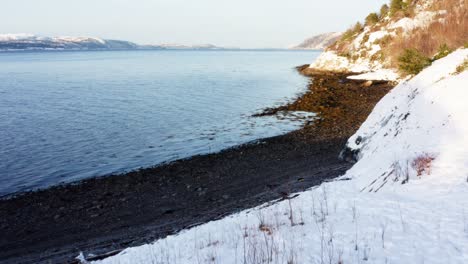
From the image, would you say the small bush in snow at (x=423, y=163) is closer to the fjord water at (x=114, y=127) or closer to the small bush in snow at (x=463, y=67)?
the small bush in snow at (x=463, y=67)

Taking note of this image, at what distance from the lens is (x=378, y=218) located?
771 centimetres

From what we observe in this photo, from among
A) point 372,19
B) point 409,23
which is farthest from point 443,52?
point 372,19

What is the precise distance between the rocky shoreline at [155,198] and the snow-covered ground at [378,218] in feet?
8.41

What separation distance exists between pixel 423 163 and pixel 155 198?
12.0 metres

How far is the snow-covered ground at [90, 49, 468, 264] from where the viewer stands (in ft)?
20.9

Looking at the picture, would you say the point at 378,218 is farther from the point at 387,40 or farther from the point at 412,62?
the point at 387,40

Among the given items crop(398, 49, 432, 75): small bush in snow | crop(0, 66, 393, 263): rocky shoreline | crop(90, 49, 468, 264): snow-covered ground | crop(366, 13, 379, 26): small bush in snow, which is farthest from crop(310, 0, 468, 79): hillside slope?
crop(90, 49, 468, 264): snow-covered ground

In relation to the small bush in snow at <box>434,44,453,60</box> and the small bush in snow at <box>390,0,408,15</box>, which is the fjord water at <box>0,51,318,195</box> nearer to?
the small bush in snow at <box>434,44,453,60</box>

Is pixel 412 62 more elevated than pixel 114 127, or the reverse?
pixel 412 62

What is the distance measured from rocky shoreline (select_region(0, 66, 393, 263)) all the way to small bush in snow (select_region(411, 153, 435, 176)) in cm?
406

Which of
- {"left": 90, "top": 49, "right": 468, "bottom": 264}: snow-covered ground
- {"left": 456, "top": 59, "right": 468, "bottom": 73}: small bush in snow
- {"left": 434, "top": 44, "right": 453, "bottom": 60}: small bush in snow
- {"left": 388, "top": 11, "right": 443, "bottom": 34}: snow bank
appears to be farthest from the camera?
{"left": 388, "top": 11, "right": 443, "bottom": 34}: snow bank

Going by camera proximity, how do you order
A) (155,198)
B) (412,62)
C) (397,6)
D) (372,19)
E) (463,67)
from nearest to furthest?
(463,67) → (155,198) → (412,62) → (397,6) → (372,19)

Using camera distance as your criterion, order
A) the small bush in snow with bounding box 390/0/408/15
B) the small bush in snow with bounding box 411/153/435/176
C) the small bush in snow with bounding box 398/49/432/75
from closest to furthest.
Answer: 1. the small bush in snow with bounding box 411/153/435/176
2. the small bush in snow with bounding box 398/49/432/75
3. the small bush in snow with bounding box 390/0/408/15

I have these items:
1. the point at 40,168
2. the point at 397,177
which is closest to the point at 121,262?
the point at 397,177
